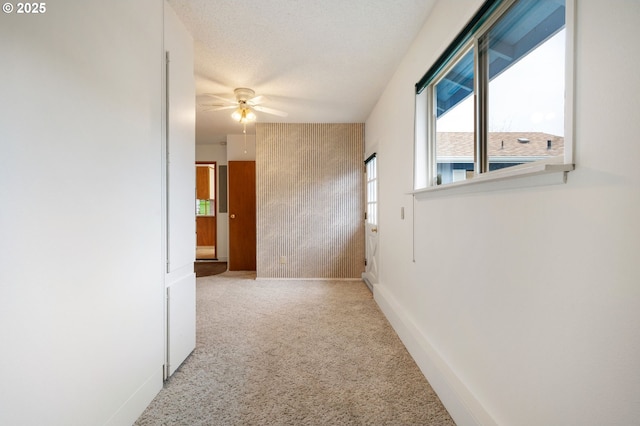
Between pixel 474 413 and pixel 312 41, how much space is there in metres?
2.68

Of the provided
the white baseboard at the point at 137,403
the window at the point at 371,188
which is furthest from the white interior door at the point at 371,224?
the white baseboard at the point at 137,403

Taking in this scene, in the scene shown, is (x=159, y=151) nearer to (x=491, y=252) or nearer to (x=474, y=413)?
(x=491, y=252)

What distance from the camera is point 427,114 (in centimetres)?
232

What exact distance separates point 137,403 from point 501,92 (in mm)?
2442

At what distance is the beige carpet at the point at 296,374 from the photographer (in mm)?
1614

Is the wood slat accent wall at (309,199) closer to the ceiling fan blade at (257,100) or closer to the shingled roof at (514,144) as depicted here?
the ceiling fan blade at (257,100)

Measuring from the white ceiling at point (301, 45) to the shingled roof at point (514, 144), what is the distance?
0.97 metres

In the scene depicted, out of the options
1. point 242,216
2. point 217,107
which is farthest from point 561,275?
point 242,216

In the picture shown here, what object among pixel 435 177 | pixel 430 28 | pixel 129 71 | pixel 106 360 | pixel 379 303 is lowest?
pixel 379 303

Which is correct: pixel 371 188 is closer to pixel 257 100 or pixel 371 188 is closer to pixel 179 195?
pixel 257 100

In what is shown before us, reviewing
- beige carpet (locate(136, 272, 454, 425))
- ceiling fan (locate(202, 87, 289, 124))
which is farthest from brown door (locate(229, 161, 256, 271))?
beige carpet (locate(136, 272, 454, 425))

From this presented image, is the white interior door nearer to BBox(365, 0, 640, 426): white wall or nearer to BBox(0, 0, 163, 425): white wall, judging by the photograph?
BBox(365, 0, 640, 426): white wall

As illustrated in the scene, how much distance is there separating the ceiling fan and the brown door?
1.71m

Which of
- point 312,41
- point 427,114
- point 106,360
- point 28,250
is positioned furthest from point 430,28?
point 106,360
